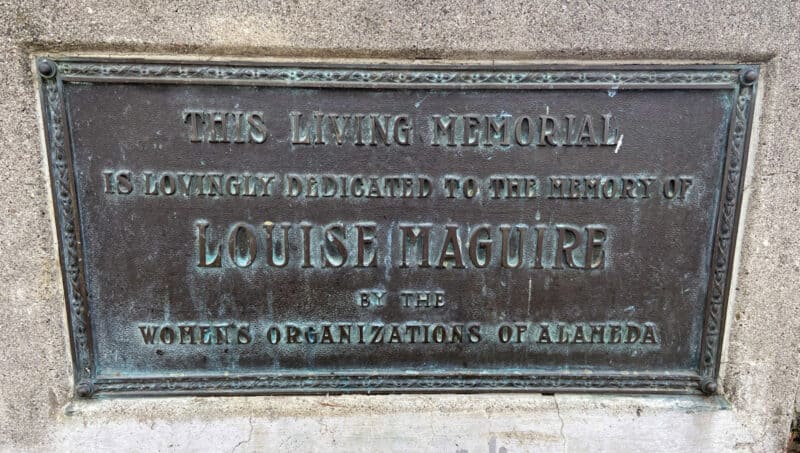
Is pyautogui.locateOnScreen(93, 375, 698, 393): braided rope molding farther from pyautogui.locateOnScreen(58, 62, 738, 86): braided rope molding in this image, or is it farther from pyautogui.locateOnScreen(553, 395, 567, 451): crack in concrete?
pyautogui.locateOnScreen(58, 62, 738, 86): braided rope molding

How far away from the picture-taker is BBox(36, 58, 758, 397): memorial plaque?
1.74 m

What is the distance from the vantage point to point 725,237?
5.99 ft

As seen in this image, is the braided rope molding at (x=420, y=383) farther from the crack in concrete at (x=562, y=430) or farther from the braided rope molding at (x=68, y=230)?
the braided rope molding at (x=68, y=230)

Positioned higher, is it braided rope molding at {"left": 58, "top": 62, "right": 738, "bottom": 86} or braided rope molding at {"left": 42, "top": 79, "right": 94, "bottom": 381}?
braided rope molding at {"left": 58, "top": 62, "right": 738, "bottom": 86}

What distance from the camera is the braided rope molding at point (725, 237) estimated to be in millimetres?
1758

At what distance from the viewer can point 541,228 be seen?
183cm

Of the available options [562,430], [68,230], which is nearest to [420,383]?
[562,430]

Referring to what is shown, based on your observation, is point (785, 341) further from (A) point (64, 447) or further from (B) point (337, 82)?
(A) point (64, 447)

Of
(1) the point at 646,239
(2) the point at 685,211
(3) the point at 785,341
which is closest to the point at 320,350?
(1) the point at 646,239

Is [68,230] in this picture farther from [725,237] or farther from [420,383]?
[725,237]

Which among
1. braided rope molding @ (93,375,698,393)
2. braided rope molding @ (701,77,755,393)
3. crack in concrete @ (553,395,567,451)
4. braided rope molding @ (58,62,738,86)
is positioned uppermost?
braided rope molding @ (58,62,738,86)

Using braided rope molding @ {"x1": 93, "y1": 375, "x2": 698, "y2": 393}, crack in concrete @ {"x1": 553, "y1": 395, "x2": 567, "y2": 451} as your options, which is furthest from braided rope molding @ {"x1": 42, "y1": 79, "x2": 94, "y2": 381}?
crack in concrete @ {"x1": 553, "y1": 395, "x2": 567, "y2": 451}

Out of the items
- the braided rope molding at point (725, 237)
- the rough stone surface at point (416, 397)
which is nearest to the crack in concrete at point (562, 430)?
the rough stone surface at point (416, 397)

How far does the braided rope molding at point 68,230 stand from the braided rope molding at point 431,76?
39cm
